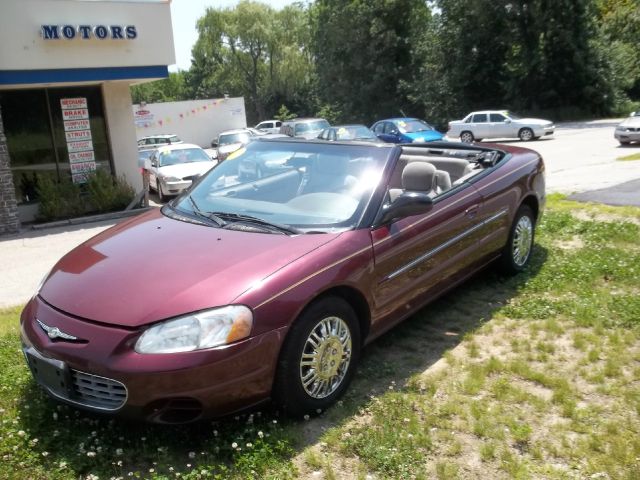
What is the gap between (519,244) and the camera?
583 centimetres

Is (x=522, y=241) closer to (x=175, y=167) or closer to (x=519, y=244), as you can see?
(x=519, y=244)

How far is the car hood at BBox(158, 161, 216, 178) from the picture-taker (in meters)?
14.9

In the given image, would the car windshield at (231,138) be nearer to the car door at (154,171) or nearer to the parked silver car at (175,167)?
the parked silver car at (175,167)

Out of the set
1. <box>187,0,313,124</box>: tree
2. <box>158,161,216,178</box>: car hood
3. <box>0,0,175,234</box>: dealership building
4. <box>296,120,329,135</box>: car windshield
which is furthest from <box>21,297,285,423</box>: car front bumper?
<box>187,0,313,124</box>: tree

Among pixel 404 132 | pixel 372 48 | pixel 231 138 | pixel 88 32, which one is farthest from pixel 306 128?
pixel 372 48

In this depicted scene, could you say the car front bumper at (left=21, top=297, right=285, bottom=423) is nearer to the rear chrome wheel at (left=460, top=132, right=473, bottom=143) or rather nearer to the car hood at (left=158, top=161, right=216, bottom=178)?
the car hood at (left=158, top=161, right=216, bottom=178)

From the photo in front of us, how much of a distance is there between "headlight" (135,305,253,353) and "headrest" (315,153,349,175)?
1652mm

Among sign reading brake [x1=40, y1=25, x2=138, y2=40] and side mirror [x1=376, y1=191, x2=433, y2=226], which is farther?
sign reading brake [x1=40, y1=25, x2=138, y2=40]

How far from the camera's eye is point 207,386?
2996mm

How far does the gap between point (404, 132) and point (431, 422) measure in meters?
21.0

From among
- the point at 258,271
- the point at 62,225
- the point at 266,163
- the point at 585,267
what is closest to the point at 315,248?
the point at 258,271

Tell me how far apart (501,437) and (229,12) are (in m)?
57.6

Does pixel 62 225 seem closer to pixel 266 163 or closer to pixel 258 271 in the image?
pixel 266 163

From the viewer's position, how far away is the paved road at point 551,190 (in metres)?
7.43
